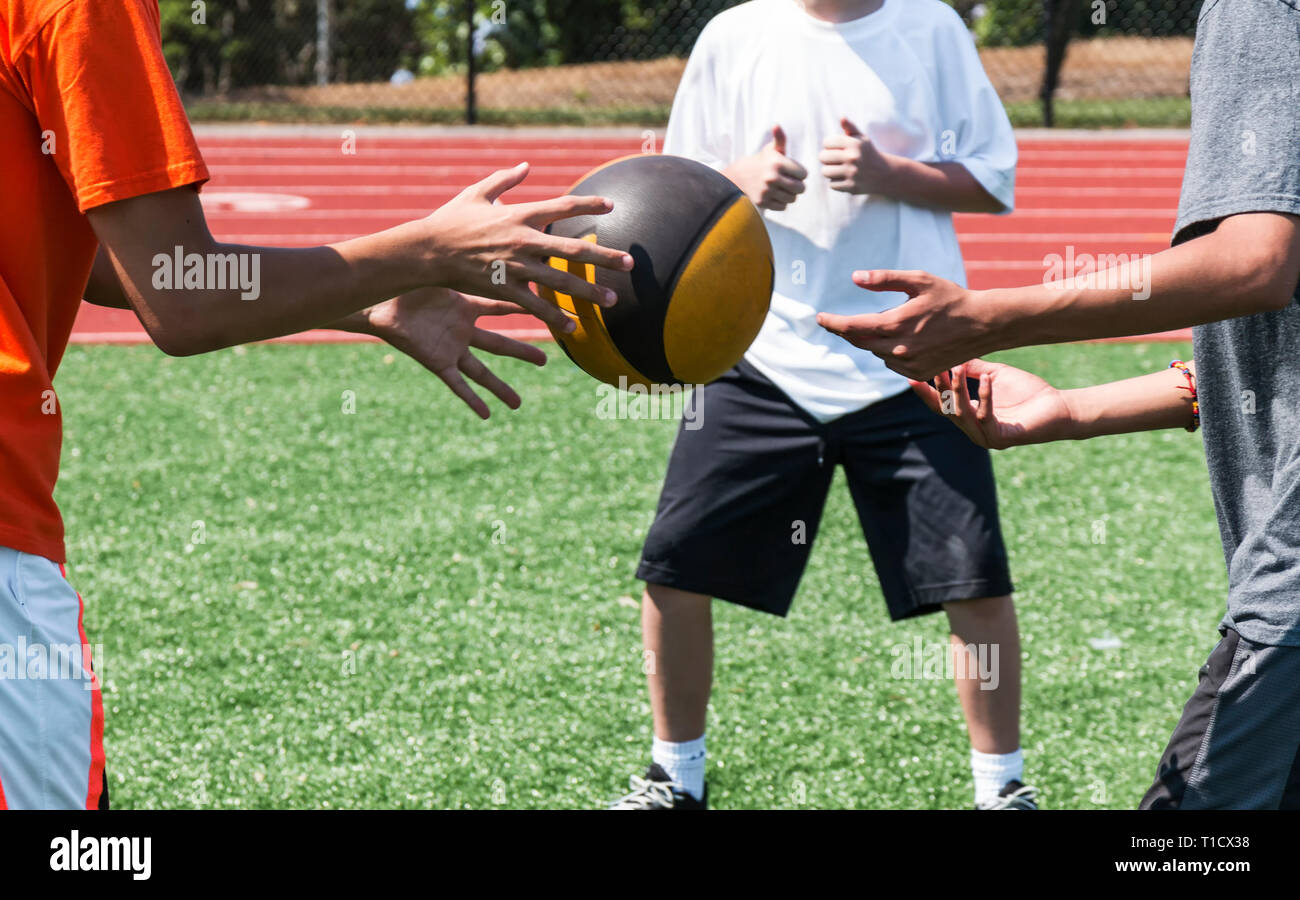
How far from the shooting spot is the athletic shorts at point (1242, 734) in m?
2.08

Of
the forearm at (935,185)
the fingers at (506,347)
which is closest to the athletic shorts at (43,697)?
the fingers at (506,347)

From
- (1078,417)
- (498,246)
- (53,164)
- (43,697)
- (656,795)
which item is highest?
(53,164)

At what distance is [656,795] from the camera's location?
3.50 metres

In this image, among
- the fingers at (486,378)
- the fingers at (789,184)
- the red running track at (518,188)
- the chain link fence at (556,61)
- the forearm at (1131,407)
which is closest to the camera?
the forearm at (1131,407)

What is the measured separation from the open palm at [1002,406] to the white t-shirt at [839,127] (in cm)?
79

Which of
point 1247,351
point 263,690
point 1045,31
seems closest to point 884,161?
point 1247,351

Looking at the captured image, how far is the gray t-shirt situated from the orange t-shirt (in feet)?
4.61

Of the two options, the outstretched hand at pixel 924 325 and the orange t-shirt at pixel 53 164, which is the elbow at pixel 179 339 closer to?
the orange t-shirt at pixel 53 164

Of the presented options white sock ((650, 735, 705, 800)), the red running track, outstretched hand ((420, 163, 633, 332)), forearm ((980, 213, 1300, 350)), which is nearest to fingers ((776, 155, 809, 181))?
outstretched hand ((420, 163, 633, 332))

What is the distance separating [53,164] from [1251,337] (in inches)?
69.6

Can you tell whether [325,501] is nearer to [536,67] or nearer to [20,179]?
[20,179]

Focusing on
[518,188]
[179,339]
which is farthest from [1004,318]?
[518,188]

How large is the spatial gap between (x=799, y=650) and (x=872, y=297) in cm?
151

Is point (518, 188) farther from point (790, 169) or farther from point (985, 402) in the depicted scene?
point (985, 402)
